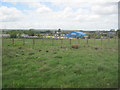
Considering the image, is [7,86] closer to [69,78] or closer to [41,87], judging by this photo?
[41,87]

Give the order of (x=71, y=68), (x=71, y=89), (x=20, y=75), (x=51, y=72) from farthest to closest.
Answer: (x=71, y=68), (x=51, y=72), (x=20, y=75), (x=71, y=89)

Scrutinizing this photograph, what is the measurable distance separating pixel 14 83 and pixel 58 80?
1.18 metres

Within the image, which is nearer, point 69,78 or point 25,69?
point 69,78

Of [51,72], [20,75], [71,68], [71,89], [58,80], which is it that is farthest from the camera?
[71,68]

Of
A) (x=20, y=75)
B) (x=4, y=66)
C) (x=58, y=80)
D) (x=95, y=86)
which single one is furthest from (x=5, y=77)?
(x=95, y=86)

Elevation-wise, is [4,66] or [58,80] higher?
[4,66]

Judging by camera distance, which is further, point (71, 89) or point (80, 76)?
point (80, 76)

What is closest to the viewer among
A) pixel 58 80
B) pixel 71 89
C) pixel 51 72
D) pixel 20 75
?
pixel 71 89

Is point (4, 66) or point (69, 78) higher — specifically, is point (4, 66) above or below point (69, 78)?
above

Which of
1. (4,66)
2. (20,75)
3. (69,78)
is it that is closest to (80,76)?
(69,78)

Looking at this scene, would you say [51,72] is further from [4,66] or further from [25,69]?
[4,66]

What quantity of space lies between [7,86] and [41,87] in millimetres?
862

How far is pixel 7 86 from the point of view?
3.05 meters

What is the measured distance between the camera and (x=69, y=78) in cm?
352
